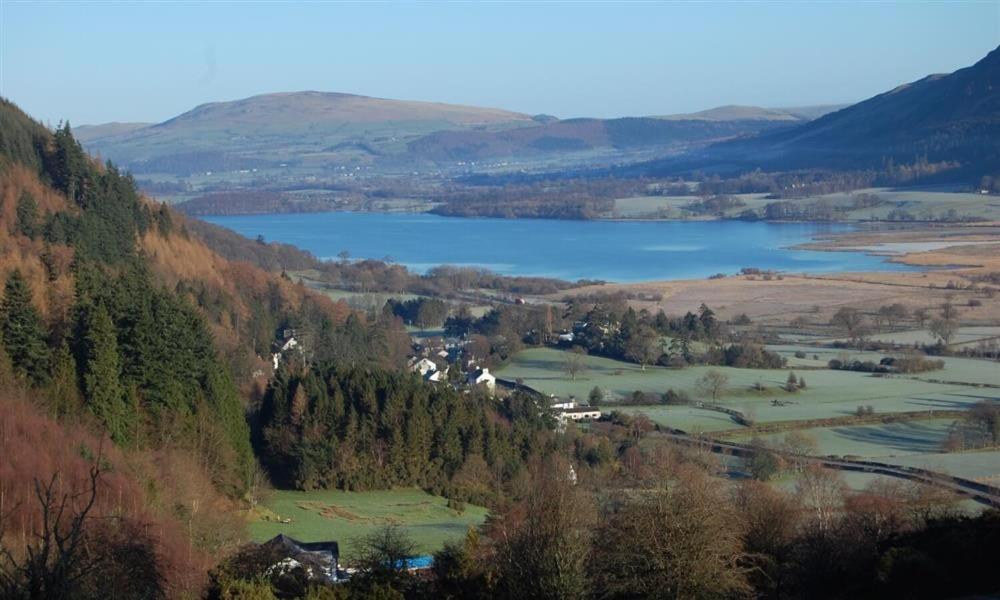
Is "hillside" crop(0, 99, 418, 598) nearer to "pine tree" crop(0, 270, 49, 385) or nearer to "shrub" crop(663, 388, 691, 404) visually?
"pine tree" crop(0, 270, 49, 385)

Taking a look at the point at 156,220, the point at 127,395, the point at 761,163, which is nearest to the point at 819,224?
the point at 761,163

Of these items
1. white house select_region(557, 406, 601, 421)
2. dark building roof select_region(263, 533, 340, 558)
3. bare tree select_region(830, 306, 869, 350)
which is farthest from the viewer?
bare tree select_region(830, 306, 869, 350)

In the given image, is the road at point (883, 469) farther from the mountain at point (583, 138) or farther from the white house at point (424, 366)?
the mountain at point (583, 138)

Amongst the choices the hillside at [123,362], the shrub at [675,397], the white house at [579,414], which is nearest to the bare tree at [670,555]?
the hillside at [123,362]

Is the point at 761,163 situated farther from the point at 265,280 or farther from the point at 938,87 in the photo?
the point at 265,280

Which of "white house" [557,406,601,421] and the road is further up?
the road

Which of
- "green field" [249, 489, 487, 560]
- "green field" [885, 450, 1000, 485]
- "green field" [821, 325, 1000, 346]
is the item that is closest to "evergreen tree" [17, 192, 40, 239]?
"green field" [249, 489, 487, 560]
